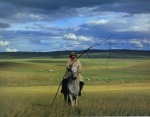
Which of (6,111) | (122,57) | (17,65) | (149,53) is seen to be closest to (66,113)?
(6,111)

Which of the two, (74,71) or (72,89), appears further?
(72,89)

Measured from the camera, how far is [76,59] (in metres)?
17.0

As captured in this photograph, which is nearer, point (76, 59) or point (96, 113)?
point (96, 113)

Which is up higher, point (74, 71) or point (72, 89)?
point (74, 71)

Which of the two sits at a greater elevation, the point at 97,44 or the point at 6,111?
the point at 97,44

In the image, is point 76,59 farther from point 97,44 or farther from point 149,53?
point 149,53

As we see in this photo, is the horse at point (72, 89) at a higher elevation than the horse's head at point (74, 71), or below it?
below

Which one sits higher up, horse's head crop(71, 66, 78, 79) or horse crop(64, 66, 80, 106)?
horse's head crop(71, 66, 78, 79)

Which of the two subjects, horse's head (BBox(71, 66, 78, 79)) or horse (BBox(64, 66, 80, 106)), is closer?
horse's head (BBox(71, 66, 78, 79))

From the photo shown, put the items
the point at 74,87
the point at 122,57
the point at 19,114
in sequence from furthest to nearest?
the point at 122,57 → the point at 74,87 → the point at 19,114

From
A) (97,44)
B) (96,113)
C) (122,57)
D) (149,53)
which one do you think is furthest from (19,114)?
(149,53)

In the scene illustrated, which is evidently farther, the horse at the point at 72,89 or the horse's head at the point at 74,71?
the horse at the point at 72,89

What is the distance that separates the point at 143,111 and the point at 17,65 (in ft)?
264

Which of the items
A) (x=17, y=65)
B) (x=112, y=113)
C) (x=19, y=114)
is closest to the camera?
(x=19, y=114)
